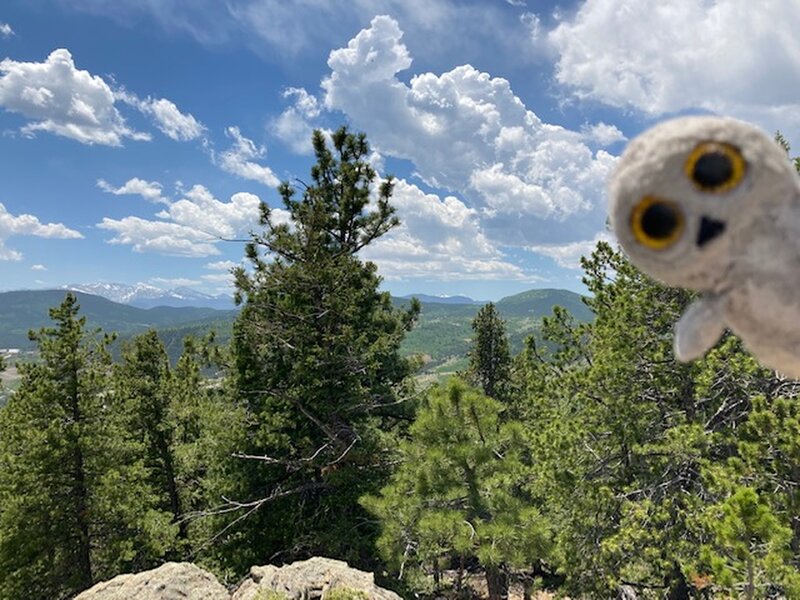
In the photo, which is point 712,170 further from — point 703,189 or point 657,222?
point 657,222

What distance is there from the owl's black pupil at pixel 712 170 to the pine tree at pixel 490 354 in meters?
30.7

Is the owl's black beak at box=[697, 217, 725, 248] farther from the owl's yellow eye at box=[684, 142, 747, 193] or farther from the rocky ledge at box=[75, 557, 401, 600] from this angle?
the rocky ledge at box=[75, 557, 401, 600]

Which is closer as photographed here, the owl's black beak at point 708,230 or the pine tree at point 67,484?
the owl's black beak at point 708,230

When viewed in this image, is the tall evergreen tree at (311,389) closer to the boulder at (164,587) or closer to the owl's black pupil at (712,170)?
the boulder at (164,587)

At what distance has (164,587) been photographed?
9.98m

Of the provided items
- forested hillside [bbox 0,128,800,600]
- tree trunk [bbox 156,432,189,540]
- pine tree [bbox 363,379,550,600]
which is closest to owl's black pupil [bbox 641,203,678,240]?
forested hillside [bbox 0,128,800,600]

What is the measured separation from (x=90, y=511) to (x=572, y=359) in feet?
50.8

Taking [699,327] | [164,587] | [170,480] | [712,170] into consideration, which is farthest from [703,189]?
[170,480]

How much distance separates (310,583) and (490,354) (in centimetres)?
2364

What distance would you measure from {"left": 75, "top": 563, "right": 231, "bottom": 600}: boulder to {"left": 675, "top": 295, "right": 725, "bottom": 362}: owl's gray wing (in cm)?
1167

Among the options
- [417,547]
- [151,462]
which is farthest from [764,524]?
[151,462]

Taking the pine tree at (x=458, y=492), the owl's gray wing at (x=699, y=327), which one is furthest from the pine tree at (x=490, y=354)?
the owl's gray wing at (x=699, y=327)

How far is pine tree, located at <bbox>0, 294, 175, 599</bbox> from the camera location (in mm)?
14359

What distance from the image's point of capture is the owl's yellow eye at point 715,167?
3.86ft
